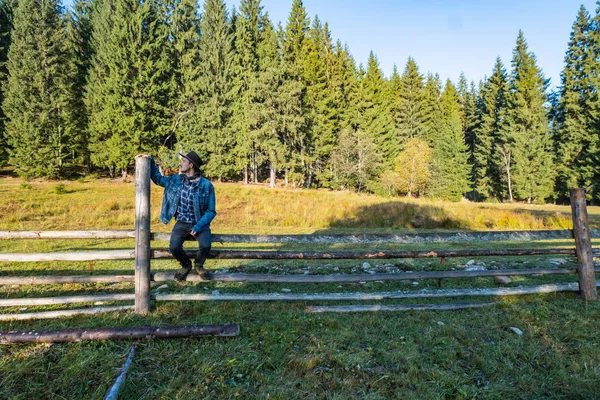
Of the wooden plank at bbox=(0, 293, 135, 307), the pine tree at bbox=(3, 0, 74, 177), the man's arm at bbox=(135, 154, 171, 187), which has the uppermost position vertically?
the pine tree at bbox=(3, 0, 74, 177)

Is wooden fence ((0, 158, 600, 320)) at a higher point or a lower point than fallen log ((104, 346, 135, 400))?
higher

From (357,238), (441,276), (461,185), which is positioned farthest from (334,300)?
(461,185)

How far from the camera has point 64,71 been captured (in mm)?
29891

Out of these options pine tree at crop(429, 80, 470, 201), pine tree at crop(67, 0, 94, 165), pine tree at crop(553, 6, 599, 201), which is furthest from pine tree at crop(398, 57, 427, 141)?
pine tree at crop(67, 0, 94, 165)

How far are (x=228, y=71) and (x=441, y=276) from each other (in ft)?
113

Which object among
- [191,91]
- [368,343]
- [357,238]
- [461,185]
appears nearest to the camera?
[368,343]

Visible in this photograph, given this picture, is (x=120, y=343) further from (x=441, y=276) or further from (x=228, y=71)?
(x=228, y=71)

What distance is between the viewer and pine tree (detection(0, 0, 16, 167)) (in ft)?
95.0

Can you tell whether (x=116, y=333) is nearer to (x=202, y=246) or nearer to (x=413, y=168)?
(x=202, y=246)

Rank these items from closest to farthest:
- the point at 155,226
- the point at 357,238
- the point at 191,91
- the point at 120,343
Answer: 1. the point at 120,343
2. the point at 357,238
3. the point at 155,226
4. the point at 191,91

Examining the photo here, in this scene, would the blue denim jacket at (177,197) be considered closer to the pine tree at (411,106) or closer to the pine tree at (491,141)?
the pine tree at (411,106)

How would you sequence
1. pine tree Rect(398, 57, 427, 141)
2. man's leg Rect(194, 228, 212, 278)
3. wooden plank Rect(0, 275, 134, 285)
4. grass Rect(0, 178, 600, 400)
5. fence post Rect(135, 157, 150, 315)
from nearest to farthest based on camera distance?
1. grass Rect(0, 178, 600, 400)
2. fence post Rect(135, 157, 150, 315)
3. man's leg Rect(194, 228, 212, 278)
4. wooden plank Rect(0, 275, 134, 285)
5. pine tree Rect(398, 57, 427, 141)

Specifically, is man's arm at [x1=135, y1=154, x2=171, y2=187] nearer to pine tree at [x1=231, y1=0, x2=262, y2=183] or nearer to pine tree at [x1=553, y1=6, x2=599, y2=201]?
pine tree at [x1=231, y1=0, x2=262, y2=183]

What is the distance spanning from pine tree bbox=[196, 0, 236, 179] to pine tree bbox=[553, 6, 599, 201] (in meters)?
37.7
